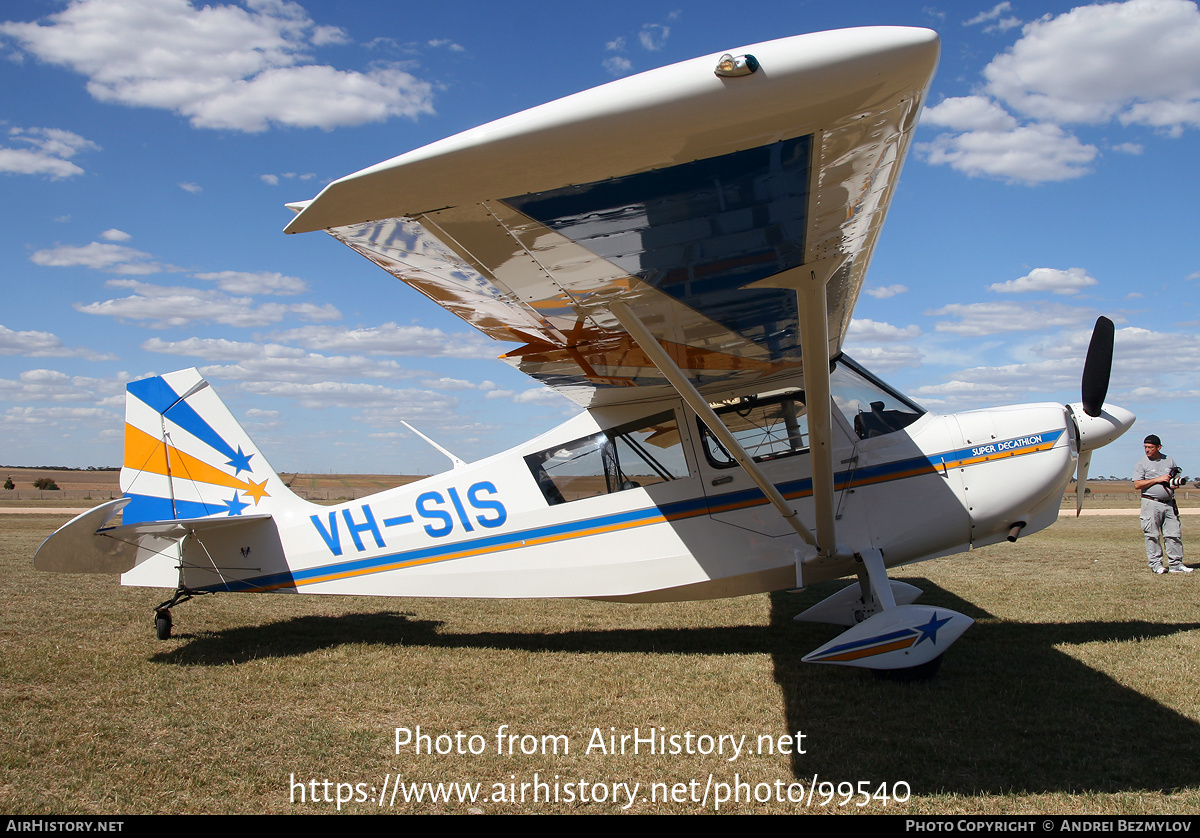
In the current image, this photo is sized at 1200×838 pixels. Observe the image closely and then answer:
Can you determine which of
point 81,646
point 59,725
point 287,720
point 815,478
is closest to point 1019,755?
point 815,478

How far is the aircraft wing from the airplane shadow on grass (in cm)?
234

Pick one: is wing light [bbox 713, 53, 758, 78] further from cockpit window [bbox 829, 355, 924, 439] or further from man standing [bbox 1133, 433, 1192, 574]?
man standing [bbox 1133, 433, 1192, 574]

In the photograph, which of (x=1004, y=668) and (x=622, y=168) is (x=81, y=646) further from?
(x=1004, y=668)

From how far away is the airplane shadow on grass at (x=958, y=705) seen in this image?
3283 mm

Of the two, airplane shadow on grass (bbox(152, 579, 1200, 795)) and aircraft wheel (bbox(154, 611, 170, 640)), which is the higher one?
aircraft wheel (bbox(154, 611, 170, 640))

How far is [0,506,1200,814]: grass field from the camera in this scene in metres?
3.21

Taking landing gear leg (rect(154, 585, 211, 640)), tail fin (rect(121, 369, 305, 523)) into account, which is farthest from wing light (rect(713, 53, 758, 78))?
landing gear leg (rect(154, 585, 211, 640))

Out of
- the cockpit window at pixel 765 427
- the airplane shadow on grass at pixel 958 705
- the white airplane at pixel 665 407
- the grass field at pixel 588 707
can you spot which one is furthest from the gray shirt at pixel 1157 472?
the cockpit window at pixel 765 427

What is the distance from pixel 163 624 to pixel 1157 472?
11.6 m

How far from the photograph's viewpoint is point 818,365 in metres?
3.72

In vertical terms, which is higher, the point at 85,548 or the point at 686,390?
the point at 686,390

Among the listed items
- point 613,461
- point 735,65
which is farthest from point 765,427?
point 735,65

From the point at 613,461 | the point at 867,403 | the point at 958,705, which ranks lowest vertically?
the point at 958,705

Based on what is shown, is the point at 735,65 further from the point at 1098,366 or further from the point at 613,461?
the point at 1098,366
